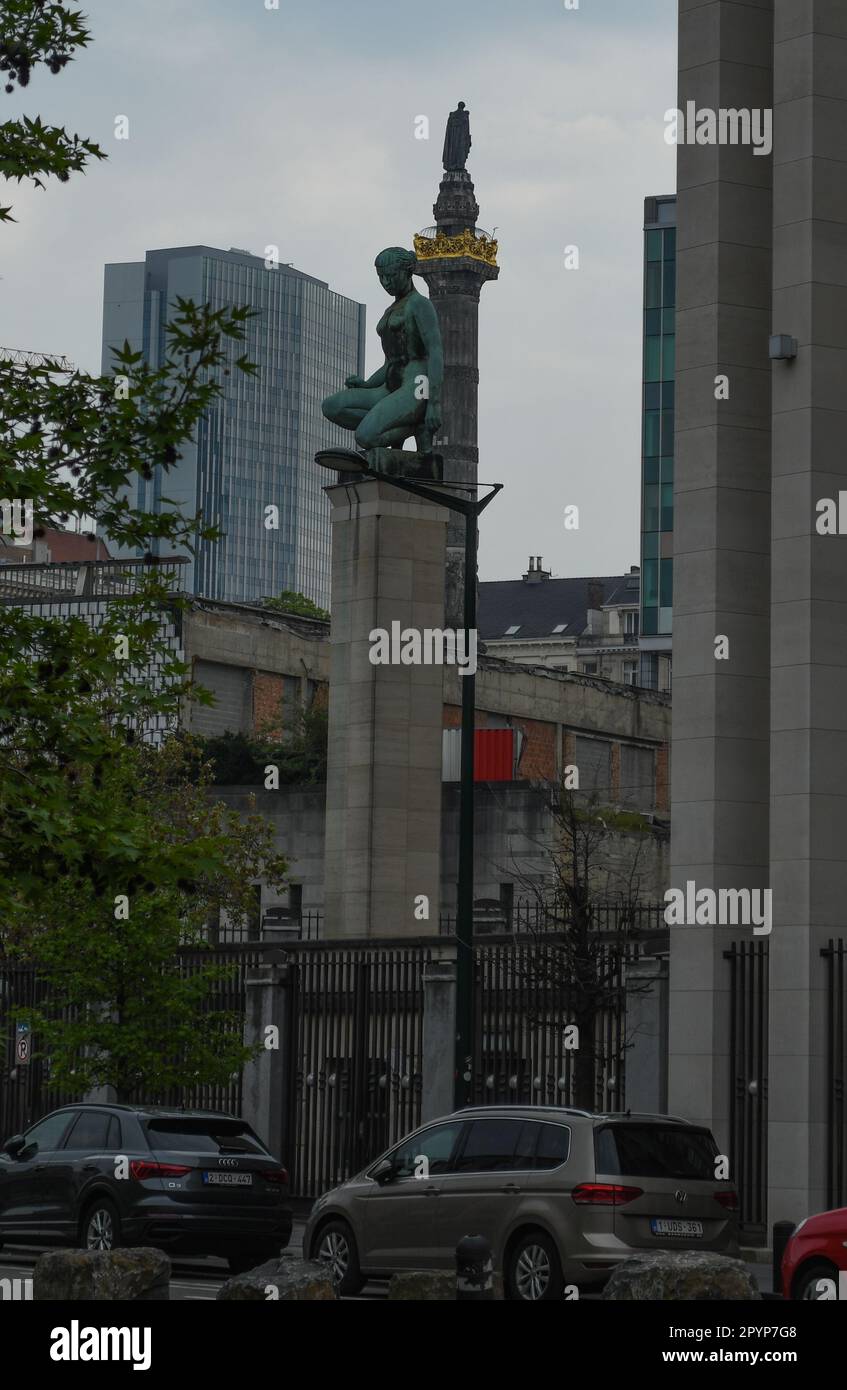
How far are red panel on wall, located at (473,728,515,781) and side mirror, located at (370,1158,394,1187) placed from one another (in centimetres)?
4403

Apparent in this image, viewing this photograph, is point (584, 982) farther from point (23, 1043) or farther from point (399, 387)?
point (399, 387)

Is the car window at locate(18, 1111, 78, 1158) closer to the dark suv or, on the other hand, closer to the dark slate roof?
the dark suv

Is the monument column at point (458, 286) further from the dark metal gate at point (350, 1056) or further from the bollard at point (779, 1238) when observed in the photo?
the bollard at point (779, 1238)

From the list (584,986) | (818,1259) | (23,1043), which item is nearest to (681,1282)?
(818,1259)

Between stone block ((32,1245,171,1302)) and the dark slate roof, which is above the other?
the dark slate roof

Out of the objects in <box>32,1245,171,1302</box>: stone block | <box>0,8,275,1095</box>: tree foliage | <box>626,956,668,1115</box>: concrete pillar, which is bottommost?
<box>32,1245,171,1302</box>: stone block

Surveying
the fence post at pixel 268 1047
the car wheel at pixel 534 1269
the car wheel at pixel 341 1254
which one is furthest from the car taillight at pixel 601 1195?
the fence post at pixel 268 1047

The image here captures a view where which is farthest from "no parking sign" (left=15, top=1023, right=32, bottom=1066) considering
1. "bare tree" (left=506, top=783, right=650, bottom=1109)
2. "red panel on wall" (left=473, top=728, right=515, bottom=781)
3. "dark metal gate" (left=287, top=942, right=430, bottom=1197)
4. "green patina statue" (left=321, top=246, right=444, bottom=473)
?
"red panel on wall" (left=473, top=728, right=515, bottom=781)

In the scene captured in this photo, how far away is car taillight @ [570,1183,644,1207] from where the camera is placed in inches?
683

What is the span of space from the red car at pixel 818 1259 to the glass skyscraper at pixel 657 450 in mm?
73589

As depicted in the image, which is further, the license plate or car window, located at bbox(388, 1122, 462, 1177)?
car window, located at bbox(388, 1122, 462, 1177)

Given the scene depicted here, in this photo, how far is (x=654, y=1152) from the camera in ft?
59.1

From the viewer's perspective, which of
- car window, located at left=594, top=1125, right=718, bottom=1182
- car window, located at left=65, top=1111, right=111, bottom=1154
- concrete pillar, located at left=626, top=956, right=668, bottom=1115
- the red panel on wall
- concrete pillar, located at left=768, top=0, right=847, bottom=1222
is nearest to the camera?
car window, located at left=594, top=1125, right=718, bottom=1182
